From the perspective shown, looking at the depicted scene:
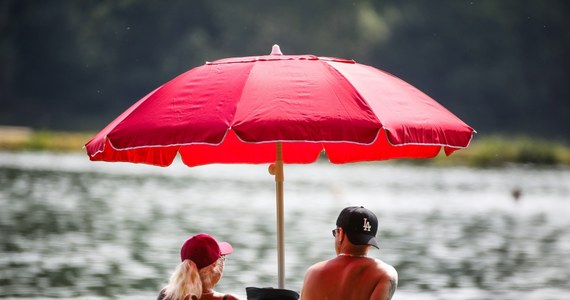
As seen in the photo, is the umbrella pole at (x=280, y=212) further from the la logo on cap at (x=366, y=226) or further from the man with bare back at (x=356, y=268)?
the la logo on cap at (x=366, y=226)

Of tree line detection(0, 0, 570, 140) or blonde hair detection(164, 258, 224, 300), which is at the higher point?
tree line detection(0, 0, 570, 140)

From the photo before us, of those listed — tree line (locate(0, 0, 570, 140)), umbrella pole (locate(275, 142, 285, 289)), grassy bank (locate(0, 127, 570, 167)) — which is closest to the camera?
umbrella pole (locate(275, 142, 285, 289))

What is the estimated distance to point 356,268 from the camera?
14.5 ft

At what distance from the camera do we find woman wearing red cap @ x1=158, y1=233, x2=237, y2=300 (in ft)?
13.8

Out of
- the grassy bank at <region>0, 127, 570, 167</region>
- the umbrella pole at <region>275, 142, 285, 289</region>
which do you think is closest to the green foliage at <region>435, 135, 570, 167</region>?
the grassy bank at <region>0, 127, 570, 167</region>

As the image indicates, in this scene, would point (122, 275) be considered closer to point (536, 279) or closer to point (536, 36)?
point (536, 279)

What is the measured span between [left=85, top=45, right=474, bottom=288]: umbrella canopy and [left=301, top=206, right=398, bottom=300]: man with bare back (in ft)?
1.04

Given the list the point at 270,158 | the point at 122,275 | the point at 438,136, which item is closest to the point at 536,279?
the point at 122,275

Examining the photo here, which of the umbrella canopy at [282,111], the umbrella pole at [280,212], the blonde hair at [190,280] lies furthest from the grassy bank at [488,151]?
the blonde hair at [190,280]

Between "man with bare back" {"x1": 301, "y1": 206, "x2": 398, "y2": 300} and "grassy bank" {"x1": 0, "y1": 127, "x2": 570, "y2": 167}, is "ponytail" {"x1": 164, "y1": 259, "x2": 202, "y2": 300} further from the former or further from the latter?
"grassy bank" {"x1": 0, "y1": 127, "x2": 570, "y2": 167}

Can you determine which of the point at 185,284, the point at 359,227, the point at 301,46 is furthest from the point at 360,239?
the point at 301,46

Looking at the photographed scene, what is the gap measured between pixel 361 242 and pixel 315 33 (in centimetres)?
7048

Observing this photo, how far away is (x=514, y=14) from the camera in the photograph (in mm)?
74188

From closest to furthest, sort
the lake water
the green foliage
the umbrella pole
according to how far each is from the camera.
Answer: the umbrella pole, the lake water, the green foliage
